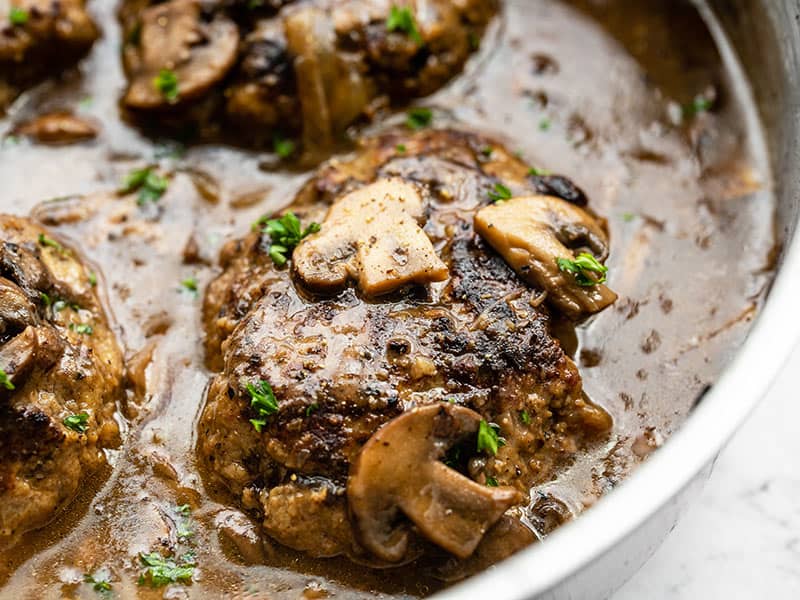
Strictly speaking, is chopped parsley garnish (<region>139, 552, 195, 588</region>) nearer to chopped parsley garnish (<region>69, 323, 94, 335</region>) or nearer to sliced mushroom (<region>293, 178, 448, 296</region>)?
chopped parsley garnish (<region>69, 323, 94, 335</region>)

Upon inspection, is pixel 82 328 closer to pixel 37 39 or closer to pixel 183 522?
pixel 183 522

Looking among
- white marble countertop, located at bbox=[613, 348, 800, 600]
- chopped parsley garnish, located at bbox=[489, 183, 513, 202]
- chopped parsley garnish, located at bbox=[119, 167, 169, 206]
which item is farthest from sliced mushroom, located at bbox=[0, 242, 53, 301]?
white marble countertop, located at bbox=[613, 348, 800, 600]

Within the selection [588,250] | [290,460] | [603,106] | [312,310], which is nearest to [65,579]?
[290,460]

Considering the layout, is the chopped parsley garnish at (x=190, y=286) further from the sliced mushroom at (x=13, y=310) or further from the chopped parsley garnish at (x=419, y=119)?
the chopped parsley garnish at (x=419, y=119)

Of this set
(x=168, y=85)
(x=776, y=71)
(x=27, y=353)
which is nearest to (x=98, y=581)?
(x=27, y=353)

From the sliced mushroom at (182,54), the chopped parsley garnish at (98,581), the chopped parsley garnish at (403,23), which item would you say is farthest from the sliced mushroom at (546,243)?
the chopped parsley garnish at (98,581)

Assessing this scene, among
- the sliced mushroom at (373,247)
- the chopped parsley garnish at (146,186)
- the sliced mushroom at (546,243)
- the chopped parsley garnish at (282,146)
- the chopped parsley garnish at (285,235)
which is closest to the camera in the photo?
the sliced mushroom at (373,247)

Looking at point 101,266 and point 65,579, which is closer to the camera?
point 65,579

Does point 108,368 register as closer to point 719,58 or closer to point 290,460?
point 290,460

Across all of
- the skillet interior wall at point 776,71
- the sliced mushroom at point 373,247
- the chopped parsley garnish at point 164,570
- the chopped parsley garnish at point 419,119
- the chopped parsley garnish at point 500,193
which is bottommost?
the chopped parsley garnish at point 164,570
